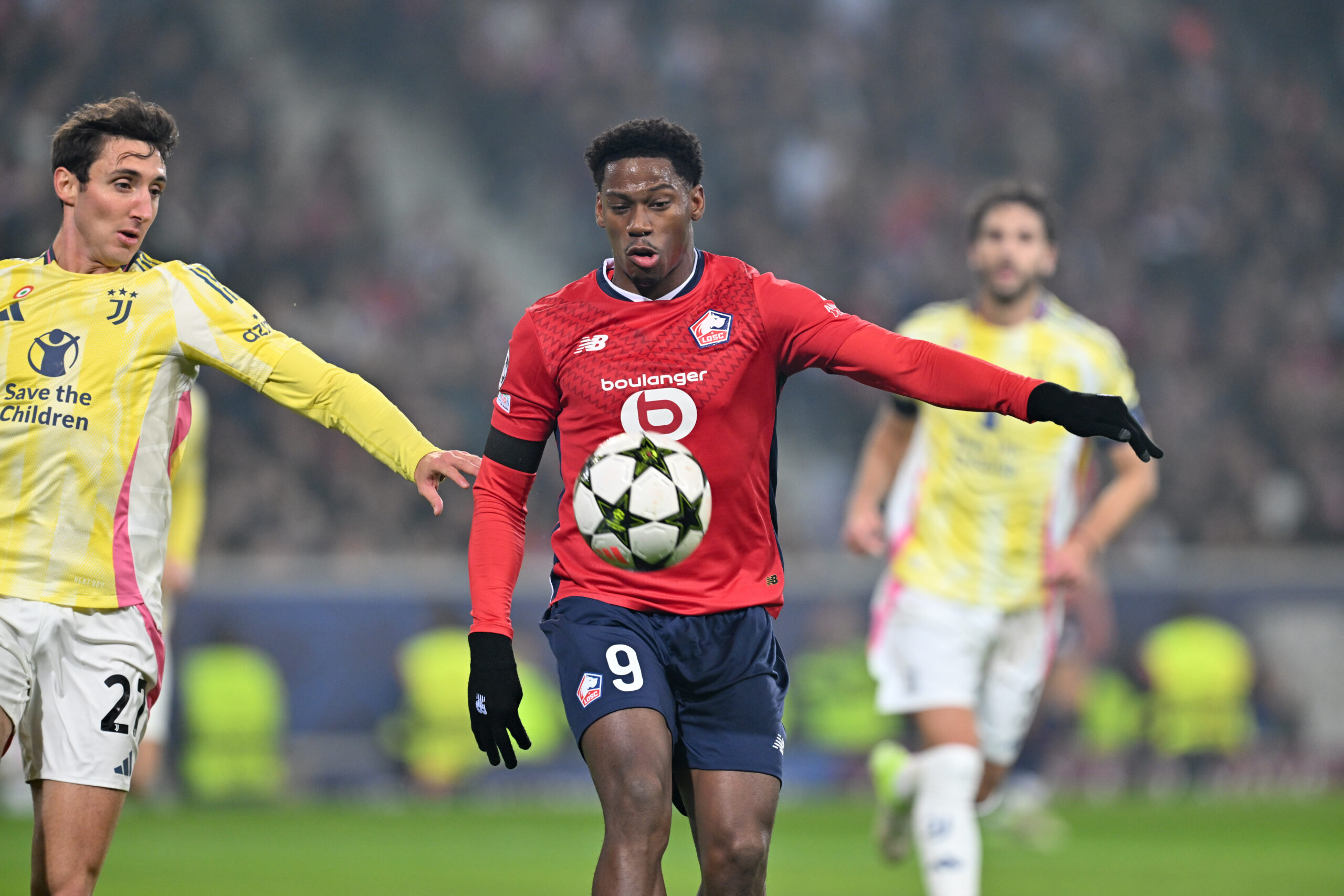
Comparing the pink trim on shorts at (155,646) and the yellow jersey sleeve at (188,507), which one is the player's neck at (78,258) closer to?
the pink trim on shorts at (155,646)

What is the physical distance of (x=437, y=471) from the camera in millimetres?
4320

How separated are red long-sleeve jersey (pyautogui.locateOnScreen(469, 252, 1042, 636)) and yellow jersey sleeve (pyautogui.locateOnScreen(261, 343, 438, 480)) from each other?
1.07ft

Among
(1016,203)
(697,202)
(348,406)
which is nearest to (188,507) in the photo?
(348,406)

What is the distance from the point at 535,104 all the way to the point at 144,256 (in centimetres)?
1406

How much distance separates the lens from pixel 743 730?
4.57m

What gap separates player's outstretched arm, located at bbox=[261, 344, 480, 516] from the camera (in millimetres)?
4355

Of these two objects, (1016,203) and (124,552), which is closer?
(124,552)

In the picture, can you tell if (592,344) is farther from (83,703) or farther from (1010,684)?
(1010,684)

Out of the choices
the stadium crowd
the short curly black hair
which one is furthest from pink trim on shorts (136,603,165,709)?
the stadium crowd

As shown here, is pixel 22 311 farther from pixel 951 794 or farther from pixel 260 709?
pixel 260 709

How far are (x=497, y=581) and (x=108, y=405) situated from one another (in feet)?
3.76

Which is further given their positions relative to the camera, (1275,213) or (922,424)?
(1275,213)

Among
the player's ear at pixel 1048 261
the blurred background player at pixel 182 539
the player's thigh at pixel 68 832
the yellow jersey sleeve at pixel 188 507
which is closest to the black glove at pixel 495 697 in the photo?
the player's thigh at pixel 68 832

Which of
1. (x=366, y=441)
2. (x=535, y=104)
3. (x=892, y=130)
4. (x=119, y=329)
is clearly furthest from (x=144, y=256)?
(x=892, y=130)
